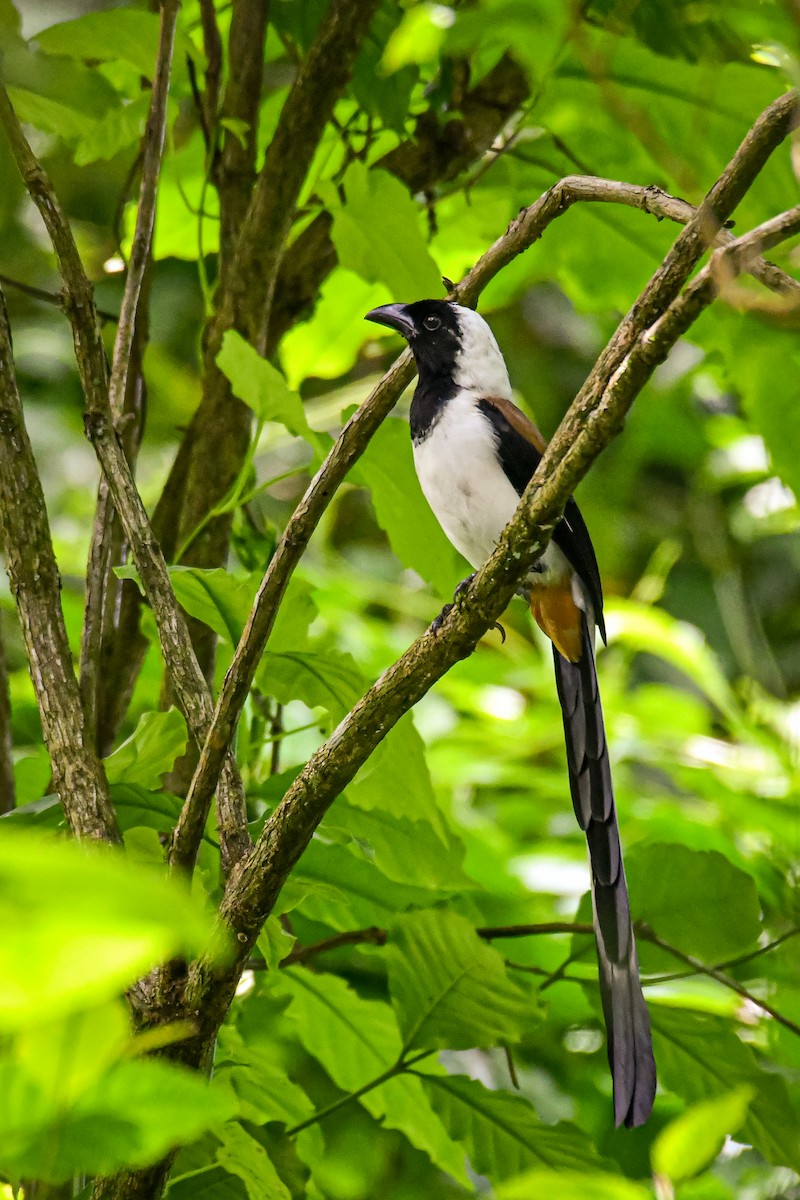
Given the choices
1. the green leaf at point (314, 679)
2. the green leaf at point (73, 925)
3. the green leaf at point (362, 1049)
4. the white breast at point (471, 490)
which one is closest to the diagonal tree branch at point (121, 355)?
the green leaf at point (314, 679)

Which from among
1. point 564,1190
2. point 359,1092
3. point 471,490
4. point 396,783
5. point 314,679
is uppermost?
point 471,490

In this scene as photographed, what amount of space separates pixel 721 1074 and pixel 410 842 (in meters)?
0.40

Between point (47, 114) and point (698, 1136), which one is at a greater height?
point (47, 114)

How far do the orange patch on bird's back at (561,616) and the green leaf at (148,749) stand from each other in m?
0.63

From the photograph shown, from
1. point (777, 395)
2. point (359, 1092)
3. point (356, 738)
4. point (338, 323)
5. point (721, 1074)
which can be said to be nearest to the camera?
point (356, 738)

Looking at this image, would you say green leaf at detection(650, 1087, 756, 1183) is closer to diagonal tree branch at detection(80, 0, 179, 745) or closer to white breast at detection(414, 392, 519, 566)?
diagonal tree branch at detection(80, 0, 179, 745)

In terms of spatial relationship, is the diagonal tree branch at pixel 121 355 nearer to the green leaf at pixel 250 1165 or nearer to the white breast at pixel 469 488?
the green leaf at pixel 250 1165

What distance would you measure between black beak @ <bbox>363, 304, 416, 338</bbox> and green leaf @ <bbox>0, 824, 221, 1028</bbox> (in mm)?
1439

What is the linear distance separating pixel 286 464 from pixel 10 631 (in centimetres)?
136

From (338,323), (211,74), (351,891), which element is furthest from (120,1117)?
(338,323)

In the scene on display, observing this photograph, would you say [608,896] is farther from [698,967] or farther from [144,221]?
[144,221]

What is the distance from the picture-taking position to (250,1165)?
0.89m

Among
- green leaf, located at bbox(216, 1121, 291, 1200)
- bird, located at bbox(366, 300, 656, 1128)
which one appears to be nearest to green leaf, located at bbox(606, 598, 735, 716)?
bird, located at bbox(366, 300, 656, 1128)

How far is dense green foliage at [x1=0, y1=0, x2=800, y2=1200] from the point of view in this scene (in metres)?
0.42
